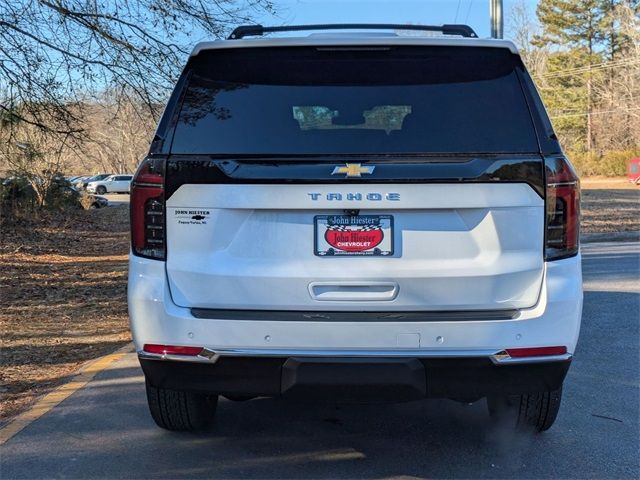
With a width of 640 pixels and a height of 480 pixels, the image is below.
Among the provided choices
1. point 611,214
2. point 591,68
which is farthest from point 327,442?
point 591,68

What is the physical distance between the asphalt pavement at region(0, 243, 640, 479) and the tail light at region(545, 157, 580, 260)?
4.05 feet

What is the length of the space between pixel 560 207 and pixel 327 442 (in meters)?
1.87

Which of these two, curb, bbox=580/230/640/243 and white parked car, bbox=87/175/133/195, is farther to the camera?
white parked car, bbox=87/175/133/195

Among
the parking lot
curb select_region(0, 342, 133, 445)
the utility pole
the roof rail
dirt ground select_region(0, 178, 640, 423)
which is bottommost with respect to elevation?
curb select_region(0, 342, 133, 445)

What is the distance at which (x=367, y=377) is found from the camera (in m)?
3.01

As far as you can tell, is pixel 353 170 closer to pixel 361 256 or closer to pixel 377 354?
pixel 361 256

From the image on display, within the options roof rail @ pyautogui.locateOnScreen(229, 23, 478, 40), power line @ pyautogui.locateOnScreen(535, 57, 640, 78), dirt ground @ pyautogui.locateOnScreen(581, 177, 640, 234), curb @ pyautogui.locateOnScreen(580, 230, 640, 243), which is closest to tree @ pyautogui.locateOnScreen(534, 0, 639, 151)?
power line @ pyautogui.locateOnScreen(535, 57, 640, 78)

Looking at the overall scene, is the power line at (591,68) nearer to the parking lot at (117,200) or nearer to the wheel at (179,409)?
the parking lot at (117,200)

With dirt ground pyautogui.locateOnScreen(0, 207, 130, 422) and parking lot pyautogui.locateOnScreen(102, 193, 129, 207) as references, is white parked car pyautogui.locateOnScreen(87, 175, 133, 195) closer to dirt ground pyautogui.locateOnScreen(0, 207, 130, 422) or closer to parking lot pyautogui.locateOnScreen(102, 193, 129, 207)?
parking lot pyautogui.locateOnScreen(102, 193, 129, 207)

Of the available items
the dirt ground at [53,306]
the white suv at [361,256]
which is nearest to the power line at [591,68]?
the dirt ground at [53,306]

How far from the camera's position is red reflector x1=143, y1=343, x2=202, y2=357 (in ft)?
10.1

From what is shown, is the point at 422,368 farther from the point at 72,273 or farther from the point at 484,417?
the point at 72,273

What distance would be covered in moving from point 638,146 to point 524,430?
59.0 metres

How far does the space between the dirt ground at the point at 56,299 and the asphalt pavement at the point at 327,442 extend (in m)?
0.71
